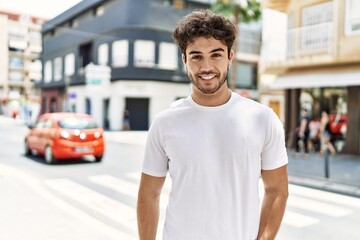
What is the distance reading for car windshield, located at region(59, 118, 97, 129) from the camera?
10.9 m

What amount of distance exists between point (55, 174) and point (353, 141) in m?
11.3

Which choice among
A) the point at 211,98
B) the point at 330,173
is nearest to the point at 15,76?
the point at 330,173

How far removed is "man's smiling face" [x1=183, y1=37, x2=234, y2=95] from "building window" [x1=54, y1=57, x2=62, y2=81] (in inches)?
1549

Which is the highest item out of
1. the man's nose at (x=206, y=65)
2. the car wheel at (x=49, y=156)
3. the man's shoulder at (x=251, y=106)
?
the man's nose at (x=206, y=65)

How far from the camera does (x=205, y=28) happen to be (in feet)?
5.88

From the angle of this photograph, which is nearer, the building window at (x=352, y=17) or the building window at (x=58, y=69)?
the building window at (x=352, y=17)

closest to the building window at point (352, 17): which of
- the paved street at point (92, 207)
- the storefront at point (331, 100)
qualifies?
the storefront at point (331, 100)

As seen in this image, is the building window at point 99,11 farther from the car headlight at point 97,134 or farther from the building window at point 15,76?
the building window at point 15,76

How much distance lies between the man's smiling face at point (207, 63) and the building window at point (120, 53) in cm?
2683

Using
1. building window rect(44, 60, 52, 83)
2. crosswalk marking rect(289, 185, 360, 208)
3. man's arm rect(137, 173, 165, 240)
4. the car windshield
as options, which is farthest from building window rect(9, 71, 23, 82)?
man's arm rect(137, 173, 165, 240)

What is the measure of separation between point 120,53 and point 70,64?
1024 centimetres

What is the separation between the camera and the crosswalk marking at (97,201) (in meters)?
5.73

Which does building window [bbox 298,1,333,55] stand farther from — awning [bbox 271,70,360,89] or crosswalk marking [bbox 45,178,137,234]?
crosswalk marking [bbox 45,178,137,234]

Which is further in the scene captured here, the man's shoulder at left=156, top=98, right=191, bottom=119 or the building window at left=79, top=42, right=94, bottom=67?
the building window at left=79, top=42, right=94, bottom=67
